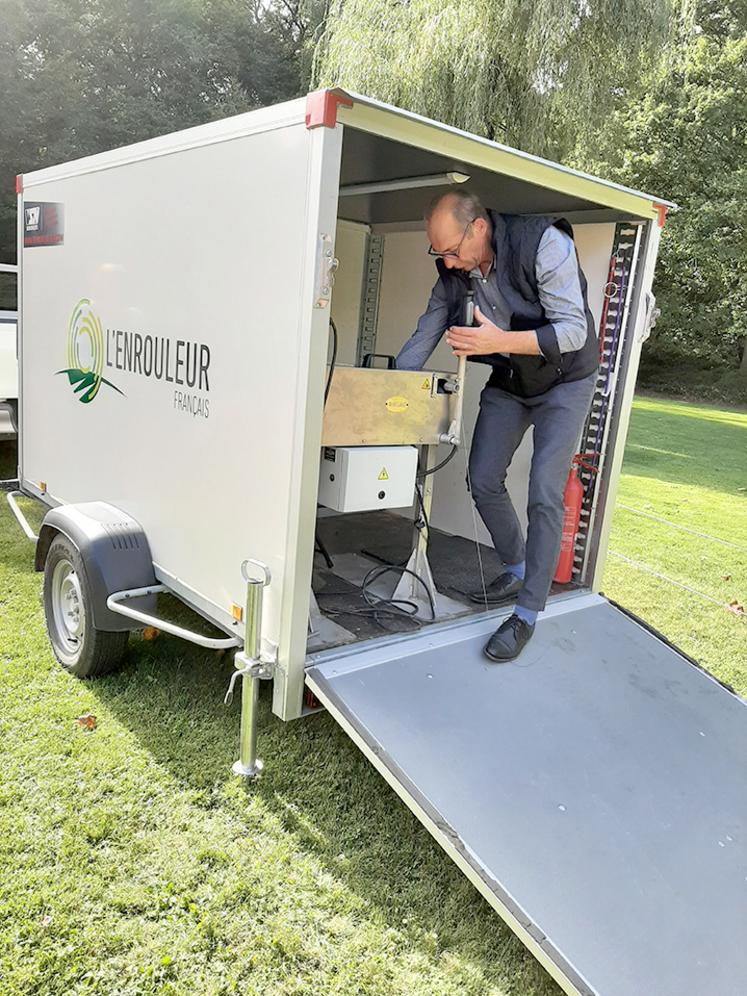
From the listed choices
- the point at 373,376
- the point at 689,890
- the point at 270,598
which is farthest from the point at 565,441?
the point at 689,890

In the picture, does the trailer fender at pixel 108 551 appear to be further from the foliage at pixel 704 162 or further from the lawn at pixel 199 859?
the foliage at pixel 704 162

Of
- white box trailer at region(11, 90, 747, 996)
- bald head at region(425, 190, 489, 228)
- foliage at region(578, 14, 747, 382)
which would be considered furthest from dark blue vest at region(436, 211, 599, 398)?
foliage at region(578, 14, 747, 382)

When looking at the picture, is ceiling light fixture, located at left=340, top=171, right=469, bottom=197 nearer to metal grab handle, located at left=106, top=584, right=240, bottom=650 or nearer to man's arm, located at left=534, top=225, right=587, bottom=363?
man's arm, located at left=534, top=225, right=587, bottom=363

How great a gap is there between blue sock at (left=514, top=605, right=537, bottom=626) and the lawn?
36.0 inches

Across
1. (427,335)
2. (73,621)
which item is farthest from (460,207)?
(73,621)

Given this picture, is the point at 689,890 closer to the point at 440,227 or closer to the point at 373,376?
the point at 373,376

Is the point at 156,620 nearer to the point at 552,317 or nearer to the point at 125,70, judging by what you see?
the point at 552,317

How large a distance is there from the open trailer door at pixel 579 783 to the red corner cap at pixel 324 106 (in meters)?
1.86

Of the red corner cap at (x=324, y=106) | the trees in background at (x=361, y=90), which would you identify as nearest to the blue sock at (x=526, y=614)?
the red corner cap at (x=324, y=106)

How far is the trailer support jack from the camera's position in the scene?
282 centimetres

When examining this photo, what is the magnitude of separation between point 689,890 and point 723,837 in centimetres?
33

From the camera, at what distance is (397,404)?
335 cm

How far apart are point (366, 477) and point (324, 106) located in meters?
1.40

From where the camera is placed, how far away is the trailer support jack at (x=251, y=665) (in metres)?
2.82
